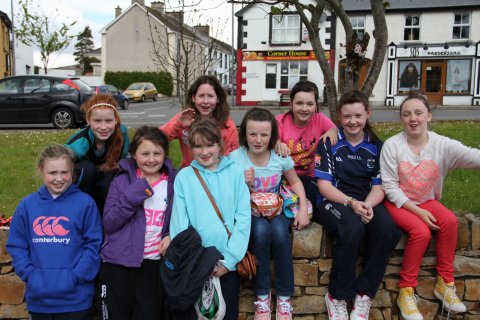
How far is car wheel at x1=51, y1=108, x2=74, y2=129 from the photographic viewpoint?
491 inches

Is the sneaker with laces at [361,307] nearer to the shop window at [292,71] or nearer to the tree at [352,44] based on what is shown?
the tree at [352,44]

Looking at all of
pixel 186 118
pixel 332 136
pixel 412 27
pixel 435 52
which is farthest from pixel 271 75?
pixel 332 136

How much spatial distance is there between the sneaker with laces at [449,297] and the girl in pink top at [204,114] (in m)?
1.92

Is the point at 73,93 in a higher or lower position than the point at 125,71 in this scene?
lower

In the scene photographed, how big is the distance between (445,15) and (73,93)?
71.6ft

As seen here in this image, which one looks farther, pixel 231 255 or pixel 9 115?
pixel 9 115

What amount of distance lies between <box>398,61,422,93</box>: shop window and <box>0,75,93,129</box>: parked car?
1950cm

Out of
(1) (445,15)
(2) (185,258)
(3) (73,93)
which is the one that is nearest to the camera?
(2) (185,258)

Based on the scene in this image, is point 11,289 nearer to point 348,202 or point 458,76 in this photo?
point 348,202

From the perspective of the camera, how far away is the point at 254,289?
320 centimetres

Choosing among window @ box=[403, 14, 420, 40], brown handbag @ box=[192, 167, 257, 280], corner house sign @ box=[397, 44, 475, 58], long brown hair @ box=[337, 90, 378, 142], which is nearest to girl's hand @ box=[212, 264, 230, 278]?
brown handbag @ box=[192, 167, 257, 280]

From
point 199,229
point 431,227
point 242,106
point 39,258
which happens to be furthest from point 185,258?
point 242,106

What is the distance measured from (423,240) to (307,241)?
2.65 ft

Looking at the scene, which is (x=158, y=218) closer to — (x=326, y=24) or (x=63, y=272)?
(x=63, y=272)
